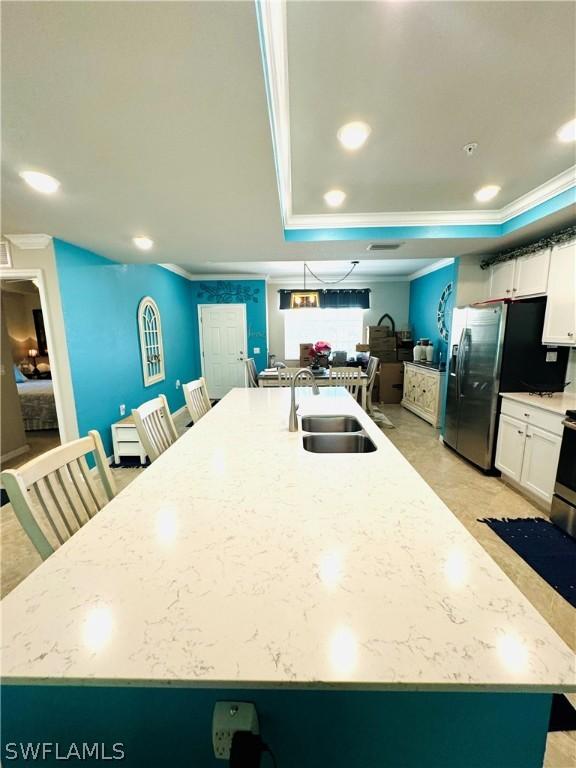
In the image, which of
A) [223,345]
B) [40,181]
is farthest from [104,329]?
[223,345]

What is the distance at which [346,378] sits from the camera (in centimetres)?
391

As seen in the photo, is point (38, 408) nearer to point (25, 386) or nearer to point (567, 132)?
point (25, 386)

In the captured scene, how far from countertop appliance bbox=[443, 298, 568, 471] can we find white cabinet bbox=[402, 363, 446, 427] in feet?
3.33

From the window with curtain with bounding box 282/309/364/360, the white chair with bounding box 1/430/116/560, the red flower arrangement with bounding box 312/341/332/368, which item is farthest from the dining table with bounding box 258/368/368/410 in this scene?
the white chair with bounding box 1/430/116/560

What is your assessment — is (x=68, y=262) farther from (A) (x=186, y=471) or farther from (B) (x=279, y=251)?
(A) (x=186, y=471)

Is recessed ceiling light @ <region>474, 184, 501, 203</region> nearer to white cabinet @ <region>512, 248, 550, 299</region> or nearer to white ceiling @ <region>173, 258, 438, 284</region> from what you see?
white cabinet @ <region>512, 248, 550, 299</region>

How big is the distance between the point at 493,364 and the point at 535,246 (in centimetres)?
114

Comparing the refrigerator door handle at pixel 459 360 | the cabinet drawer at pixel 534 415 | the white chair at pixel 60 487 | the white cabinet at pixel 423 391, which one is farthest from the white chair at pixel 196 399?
the white cabinet at pixel 423 391

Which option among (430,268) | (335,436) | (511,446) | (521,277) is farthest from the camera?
(430,268)

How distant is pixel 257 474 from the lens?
1.22m

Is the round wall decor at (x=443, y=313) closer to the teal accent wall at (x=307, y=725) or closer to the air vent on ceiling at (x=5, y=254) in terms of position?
the teal accent wall at (x=307, y=725)

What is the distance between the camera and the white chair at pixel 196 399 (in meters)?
2.37

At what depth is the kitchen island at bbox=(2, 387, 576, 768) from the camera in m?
0.51

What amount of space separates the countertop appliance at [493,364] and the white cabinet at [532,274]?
122mm
